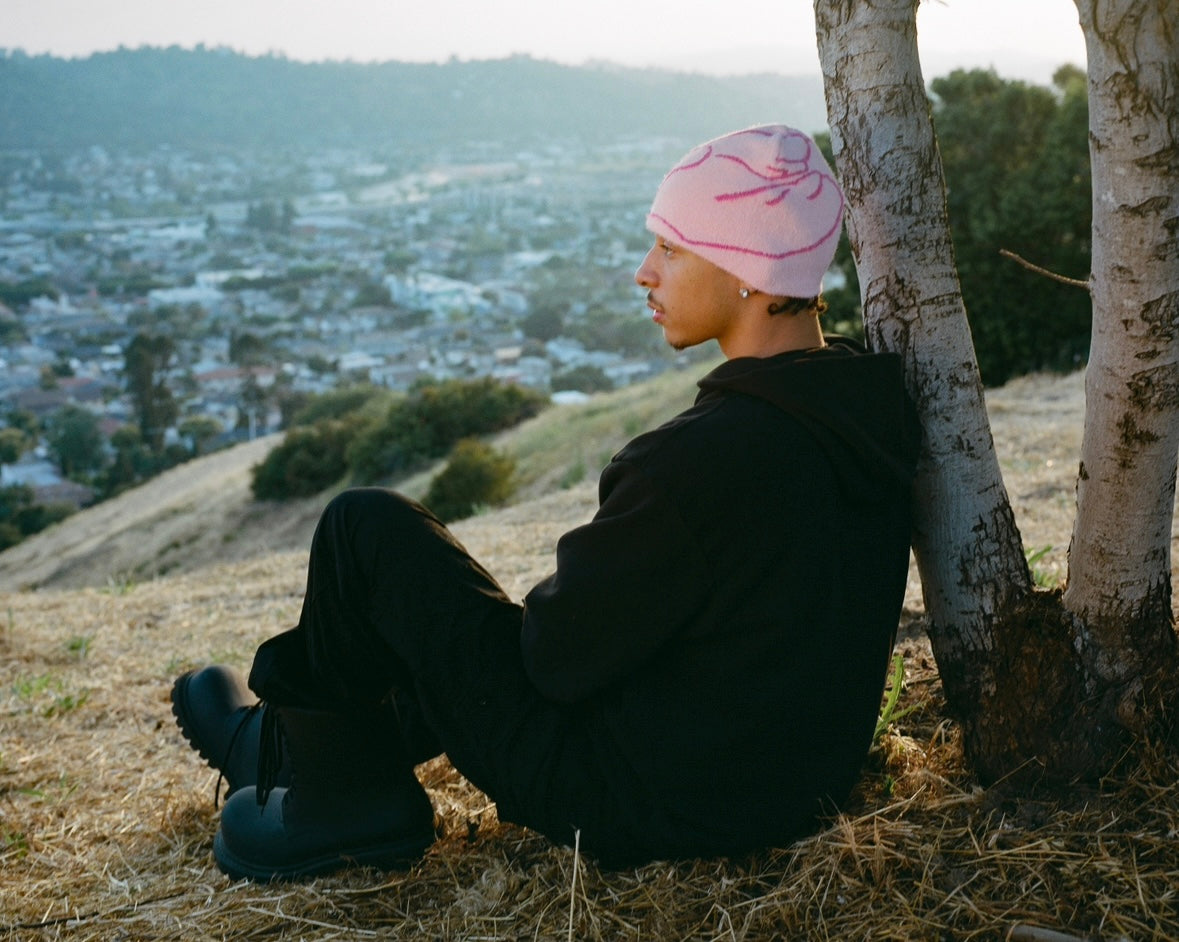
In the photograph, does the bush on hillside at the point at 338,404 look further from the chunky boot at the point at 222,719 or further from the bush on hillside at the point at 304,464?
the chunky boot at the point at 222,719

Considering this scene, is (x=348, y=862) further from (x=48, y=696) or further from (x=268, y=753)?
(x=48, y=696)

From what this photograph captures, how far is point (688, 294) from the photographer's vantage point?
6.35ft

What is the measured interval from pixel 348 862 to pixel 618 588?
36.6 inches

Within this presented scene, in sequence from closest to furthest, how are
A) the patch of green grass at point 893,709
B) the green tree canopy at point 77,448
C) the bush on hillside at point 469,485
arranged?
the patch of green grass at point 893,709 < the bush on hillside at point 469,485 < the green tree canopy at point 77,448

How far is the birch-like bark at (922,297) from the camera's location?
6.73ft

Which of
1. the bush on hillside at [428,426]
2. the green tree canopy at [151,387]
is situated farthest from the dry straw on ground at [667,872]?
the green tree canopy at [151,387]

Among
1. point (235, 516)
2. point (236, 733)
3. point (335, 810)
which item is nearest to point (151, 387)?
point (235, 516)

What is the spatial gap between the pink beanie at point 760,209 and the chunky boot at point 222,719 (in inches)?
57.0

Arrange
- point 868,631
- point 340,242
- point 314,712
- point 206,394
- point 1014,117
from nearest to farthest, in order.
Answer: point 868,631 → point 314,712 → point 1014,117 → point 206,394 → point 340,242

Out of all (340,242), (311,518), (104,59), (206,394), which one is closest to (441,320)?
(206,394)

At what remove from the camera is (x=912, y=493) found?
217cm

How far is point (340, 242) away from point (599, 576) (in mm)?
84093

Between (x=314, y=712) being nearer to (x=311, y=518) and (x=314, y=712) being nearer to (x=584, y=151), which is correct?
(x=311, y=518)

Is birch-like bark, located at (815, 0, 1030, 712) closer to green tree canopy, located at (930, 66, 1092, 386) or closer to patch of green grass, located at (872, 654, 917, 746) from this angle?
patch of green grass, located at (872, 654, 917, 746)
